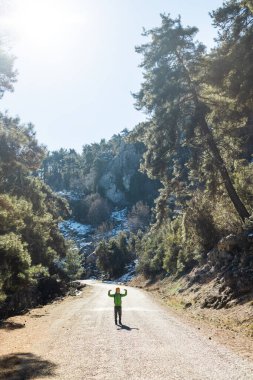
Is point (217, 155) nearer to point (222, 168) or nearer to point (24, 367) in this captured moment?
point (222, 168)

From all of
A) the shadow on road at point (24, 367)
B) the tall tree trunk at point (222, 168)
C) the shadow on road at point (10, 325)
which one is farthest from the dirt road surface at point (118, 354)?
the tall tree trunk at point (222, 168)

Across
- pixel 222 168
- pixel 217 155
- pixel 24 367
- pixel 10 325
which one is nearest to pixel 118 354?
pixel 24 367

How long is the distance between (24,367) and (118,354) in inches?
101

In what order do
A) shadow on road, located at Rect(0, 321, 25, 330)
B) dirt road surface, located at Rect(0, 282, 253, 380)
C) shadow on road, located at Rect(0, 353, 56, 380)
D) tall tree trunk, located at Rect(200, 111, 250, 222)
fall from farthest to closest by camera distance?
1. tall tree trunk, located at Rect(200, 111, 250, 222)
2. shadow on road, located at Rect(0, 321, 25, 330)
3. shadow on road, located at Rect(0, 353, 56, 380)
4. dirt road surface, located at Rect(0, 282, 253, 380)

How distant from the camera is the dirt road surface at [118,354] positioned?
8914 mm

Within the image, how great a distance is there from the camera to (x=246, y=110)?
20.9 m

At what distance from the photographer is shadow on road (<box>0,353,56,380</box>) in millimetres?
9453

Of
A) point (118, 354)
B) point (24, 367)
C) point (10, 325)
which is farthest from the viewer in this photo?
point (10, 325)

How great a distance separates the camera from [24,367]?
1042cm

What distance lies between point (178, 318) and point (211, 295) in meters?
3.35

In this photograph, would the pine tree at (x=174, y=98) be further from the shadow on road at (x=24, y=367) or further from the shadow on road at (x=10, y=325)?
the shadow on road at (x=24, y=367)

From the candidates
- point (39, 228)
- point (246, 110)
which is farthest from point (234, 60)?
point (39, 228)

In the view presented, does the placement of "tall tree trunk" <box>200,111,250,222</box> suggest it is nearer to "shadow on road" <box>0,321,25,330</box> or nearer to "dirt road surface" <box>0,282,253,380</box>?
"dirt road surface" <box>0,282,253,380</box>

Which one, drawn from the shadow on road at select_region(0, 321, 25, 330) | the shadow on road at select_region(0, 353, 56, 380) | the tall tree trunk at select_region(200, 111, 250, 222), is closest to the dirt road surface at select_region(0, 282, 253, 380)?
the shadow on road at select_region(0, 353, 56, 380)
